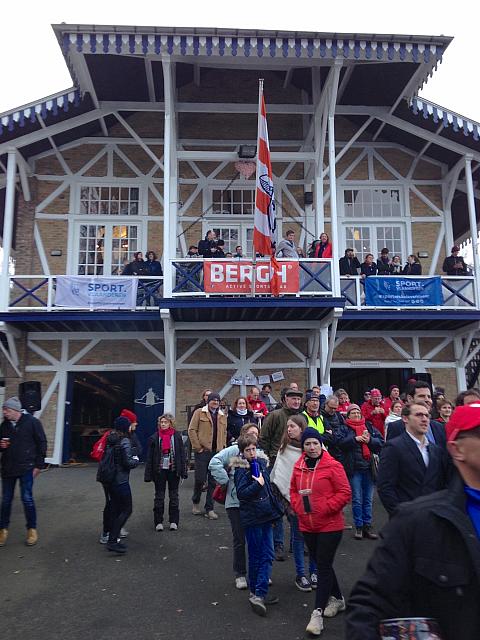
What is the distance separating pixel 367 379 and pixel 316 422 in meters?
11.2

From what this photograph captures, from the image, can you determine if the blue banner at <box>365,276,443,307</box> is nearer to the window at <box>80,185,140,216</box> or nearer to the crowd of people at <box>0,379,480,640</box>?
the crowd of people at <box>0,379,480,640</box>

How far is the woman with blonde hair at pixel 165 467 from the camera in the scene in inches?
288

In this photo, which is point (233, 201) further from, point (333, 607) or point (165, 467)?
point (333, 607)

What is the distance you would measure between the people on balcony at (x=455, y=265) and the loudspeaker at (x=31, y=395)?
1109 centimetres

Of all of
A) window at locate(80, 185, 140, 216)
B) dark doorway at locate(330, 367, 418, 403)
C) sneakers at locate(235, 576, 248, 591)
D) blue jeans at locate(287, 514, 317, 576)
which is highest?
window at locate(80, 185, 140, 216)

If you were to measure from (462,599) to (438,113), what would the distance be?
530 inches

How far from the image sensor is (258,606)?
471 cm

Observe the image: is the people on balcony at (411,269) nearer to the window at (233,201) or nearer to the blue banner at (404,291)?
the blue banner at (404,291)

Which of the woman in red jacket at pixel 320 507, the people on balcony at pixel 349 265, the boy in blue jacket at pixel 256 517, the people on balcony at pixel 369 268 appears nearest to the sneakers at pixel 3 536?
the boy in blue jacket at pixel 256 517

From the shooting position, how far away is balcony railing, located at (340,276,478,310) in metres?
12.9

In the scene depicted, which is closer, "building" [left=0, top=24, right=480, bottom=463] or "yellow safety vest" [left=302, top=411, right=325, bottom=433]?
"yellow safety vest" [left=302, top=411, right=325, bottom=433]

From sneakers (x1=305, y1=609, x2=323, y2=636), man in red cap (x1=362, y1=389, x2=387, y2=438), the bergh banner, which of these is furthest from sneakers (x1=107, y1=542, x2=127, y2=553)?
the bergh banner

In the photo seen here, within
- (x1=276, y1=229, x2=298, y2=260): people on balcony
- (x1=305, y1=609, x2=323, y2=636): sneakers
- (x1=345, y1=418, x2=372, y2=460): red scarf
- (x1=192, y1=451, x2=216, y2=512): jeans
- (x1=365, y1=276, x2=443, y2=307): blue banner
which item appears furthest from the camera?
(x1=365, y1=276, x2=443, y2=307): blue banner

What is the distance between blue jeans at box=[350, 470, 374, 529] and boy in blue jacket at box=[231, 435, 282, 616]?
77.5 inches
